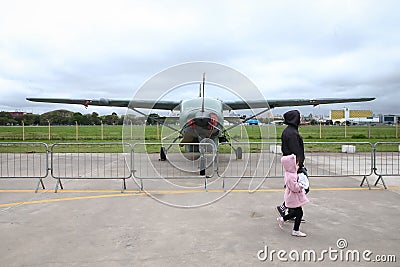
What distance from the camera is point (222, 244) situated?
3.91 m

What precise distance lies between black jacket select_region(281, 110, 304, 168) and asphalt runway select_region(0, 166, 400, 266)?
1.15 m

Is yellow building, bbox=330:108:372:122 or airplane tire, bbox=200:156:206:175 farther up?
yellow building, bbox=330:108:372:122

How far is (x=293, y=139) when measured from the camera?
4426mm

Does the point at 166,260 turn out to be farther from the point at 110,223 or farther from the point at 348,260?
the point at 348,260

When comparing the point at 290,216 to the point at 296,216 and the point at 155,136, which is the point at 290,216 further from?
the point at 155,136

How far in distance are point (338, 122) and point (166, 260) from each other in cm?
11620

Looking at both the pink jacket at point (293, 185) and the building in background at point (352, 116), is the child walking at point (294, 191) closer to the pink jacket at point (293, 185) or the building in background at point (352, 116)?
the pink jacket at point (293, 185)

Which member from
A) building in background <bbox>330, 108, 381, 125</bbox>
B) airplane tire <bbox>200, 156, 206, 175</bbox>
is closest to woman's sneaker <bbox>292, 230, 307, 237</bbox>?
airplane tire <bbox>200, 156, 206, 175</bbox>

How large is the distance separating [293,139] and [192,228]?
201 centimetres

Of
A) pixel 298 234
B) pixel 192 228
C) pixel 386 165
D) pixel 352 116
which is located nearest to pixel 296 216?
pixel 298 234

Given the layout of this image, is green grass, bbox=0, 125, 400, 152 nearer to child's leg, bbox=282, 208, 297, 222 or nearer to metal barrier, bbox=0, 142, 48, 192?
metal barrier, bbox=0, 142, 48, 192

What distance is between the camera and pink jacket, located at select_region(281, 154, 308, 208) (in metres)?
4.29

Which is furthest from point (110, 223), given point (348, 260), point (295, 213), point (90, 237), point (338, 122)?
point (338, 122)

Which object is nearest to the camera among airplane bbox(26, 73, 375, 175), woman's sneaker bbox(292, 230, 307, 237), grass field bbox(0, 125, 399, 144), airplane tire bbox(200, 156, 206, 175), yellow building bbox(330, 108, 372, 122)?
woman's sneaker bbox(292, 230, 307, 237)
